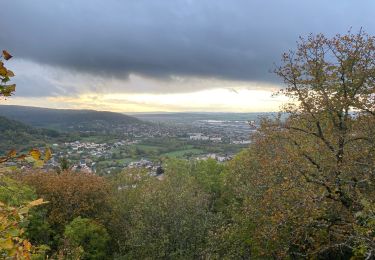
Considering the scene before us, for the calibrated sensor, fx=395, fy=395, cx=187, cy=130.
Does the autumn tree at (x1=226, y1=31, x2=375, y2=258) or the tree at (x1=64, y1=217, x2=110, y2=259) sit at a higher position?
the autumn tree at (x1=226, y1=31, x2=375, y2=258)

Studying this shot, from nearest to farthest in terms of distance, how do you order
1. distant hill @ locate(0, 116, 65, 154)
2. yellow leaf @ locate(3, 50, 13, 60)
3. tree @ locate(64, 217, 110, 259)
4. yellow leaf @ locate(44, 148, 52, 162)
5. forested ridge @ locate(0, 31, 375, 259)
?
1. yellow leaf @ locate(3, 50, 13, 60)
2. yellow leaf @ locate(44, 148, 52, 162)
3. forested ridge @ locate(0, 31, 375, 259)
4. tree @ locate(64, 217, 110, 259)
5. distant hill @ locate(0, 116, 65, 154)

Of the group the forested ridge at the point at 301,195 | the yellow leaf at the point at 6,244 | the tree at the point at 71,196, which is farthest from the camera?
the tree at the point at 71,196

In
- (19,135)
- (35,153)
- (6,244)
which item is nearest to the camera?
(35,153)

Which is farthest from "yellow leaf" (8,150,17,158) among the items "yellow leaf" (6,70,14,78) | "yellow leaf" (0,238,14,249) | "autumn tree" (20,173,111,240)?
"autumn tree" (20,173,111,240)

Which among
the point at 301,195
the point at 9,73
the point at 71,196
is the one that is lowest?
the point at 71,196

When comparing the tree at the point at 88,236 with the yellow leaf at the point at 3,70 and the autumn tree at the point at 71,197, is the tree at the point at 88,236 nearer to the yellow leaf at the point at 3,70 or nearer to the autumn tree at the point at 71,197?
the autumn tree at the point at 71,197

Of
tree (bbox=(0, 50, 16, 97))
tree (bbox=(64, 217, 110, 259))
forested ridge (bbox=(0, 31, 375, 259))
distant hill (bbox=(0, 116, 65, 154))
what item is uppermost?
tree (bbox=(0, 50, 16, 97))

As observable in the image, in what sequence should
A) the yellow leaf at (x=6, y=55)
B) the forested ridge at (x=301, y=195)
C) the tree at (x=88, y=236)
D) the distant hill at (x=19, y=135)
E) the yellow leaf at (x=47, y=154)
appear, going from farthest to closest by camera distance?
the distant hill at (x=19, y=135)
the tree at (x=88, y=236)
the forested ridge at (x=301, y=195)
the yellow leaf at (x=47, y=154)
the yellow leaf at (x=6, y=55)

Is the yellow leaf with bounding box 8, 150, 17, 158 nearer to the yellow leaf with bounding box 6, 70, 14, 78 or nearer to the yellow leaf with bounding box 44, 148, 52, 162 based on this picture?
the yellow leaf with bounding box 44, 148, 52, 162

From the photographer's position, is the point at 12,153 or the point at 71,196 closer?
the point at 12,153

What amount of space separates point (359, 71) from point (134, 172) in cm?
2783

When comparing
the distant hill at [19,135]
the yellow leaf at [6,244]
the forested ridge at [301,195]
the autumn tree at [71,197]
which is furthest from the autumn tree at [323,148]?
the distant hill at [19,135]

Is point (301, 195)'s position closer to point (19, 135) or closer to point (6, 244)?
point (6, 244)

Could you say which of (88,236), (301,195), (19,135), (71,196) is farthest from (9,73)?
(19,135)
